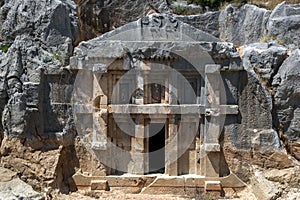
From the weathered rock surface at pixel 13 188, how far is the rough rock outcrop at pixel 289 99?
602 centimetres

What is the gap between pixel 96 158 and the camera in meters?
10.6

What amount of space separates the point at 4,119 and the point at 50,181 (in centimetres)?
190

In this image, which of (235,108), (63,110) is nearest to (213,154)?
(235,108)

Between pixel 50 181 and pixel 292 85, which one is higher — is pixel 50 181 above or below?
below

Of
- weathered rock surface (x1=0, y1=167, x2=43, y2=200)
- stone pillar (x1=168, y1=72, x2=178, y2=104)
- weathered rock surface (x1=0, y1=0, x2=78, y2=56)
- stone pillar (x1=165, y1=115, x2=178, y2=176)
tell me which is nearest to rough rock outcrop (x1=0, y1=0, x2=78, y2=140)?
weathered rock surface (x1=0, y1=0, x2=78, y2=56)

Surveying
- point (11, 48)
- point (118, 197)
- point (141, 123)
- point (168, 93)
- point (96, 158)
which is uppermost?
point (11, 48)

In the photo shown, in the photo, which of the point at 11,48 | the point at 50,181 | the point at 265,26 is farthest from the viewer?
the point at 265,26

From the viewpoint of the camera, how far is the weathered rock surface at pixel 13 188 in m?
9.03

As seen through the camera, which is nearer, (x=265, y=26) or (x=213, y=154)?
(x=213, y=154)

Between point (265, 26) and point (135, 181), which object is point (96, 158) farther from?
point (265, 26)

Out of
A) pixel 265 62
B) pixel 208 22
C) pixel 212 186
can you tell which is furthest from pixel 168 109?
pixel 208 22

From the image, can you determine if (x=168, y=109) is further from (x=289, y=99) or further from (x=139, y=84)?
(x=289, y=99)

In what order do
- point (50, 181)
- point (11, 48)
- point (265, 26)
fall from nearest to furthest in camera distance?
1. point (50, 181)
2. point (11, 48)
3. point (265, 26)

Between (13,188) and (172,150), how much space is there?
3853mm
